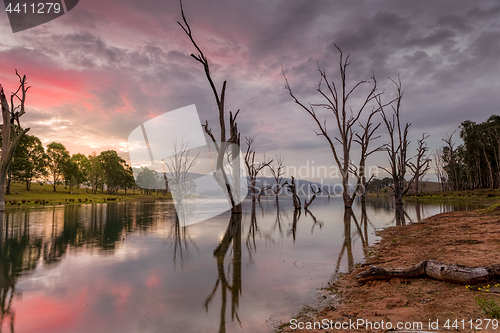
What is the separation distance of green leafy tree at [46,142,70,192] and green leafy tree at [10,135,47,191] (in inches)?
83.7

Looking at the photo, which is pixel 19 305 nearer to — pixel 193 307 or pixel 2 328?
pixel 2 328

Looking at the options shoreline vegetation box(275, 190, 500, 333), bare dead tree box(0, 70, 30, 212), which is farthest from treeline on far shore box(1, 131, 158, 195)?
shoreline vegetation box(275, 190, 500, 333)

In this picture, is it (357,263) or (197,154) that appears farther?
(197,154)

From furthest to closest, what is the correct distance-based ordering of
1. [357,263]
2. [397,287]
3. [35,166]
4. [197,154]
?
1. [35,166]
2. [197,154]
3. [357,263]
4. [397,287]

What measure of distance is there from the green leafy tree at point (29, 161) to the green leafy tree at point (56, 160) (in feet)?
6.97

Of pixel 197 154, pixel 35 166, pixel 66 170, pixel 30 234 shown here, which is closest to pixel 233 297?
pixel 30 234

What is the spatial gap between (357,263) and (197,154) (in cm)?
3902

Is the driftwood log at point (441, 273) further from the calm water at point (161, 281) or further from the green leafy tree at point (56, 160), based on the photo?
the green leafy tree at point (56, 160)

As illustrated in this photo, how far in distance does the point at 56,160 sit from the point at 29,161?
9127mm

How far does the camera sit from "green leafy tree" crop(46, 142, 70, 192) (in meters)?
53.4

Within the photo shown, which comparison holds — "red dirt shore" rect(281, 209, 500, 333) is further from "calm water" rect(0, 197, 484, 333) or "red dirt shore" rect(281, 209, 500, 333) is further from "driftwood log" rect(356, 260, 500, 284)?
"calm water" rect(0, 197, 484, 333)

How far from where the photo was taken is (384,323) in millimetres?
3051

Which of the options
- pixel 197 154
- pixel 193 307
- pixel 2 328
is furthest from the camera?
pixel 197 154

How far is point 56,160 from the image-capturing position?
54031mm
